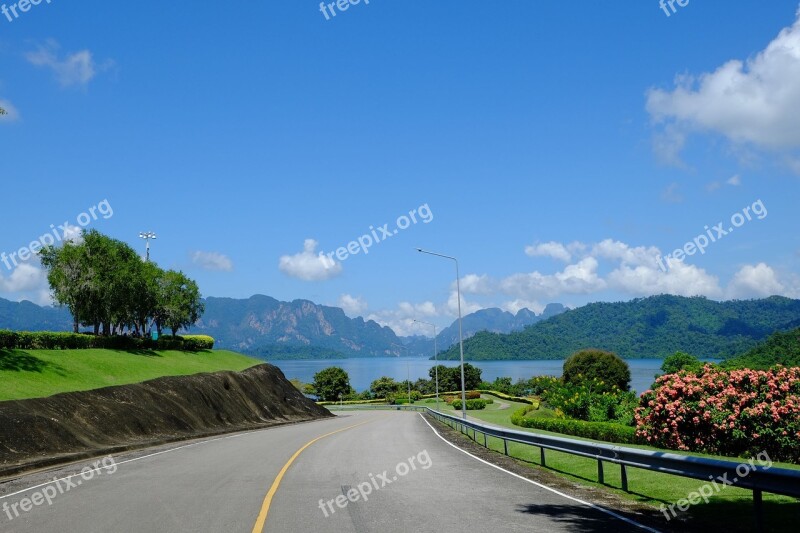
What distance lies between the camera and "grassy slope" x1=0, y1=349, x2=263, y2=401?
2780cm

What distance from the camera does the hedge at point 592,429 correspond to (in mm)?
26781

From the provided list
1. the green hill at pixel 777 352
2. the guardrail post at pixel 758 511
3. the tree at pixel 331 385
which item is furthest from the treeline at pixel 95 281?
the green hill at pixel 777 352

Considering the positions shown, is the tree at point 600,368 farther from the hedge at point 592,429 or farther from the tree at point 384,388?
the tree at point 384,388

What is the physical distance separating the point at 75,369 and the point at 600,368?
69770mm

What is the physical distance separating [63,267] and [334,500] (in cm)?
A: 5116

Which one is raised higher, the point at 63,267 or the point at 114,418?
the point at 63,267

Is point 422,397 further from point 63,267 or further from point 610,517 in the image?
point 610,517

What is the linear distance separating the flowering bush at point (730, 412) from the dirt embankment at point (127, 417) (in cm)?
1880

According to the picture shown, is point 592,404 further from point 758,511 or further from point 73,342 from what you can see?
point 73,342

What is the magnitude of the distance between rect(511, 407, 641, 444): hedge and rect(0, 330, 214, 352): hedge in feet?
97.2

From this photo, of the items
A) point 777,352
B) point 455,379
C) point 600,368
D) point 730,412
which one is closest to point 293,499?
point 730,412

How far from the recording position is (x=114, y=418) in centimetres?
2764

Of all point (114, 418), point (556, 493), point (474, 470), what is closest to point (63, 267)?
point (114, 418)

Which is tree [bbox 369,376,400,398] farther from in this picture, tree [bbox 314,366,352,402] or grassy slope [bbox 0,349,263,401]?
grassy slope [bbox 0,349,263,401]
